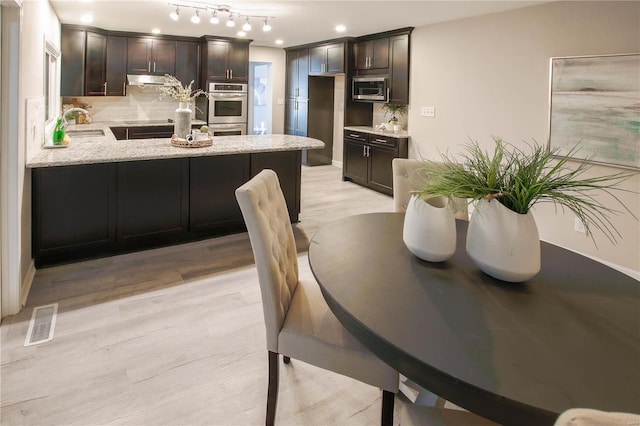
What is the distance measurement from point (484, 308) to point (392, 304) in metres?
0.26

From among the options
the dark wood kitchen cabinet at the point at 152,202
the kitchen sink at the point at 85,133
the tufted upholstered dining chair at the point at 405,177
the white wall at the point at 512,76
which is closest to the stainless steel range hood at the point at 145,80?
the kitchen sink at the point at 85,133

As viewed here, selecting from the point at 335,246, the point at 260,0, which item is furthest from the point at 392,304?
the point at 260,0

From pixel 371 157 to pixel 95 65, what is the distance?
4.39 metres

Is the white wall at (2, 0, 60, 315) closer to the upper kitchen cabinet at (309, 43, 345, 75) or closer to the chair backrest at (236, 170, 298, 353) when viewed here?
the chair backrest at (236, 170, 298, 353)

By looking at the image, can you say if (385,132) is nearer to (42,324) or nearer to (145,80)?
(145,80)

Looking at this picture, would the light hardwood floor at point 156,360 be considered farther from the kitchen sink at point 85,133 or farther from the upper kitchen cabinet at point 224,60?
the upper kitchen cabinet at point 224,60

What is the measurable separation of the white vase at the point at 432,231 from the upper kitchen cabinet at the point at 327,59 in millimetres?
5703

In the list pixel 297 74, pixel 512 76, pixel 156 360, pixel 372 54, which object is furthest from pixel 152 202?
pixel 297 74

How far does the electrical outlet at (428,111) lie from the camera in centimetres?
546

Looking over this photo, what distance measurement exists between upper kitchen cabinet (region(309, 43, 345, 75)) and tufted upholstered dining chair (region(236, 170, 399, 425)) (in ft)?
18.1

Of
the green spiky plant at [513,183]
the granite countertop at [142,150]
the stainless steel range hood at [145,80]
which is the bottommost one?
the green spiky plant at [513,183]

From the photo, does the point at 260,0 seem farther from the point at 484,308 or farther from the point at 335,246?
the point at 484,308

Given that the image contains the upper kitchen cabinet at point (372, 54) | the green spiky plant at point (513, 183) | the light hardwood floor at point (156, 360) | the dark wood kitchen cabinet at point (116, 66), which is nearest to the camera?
the green spiky plant at point (513, 183)

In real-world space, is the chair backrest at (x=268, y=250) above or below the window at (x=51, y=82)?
below
